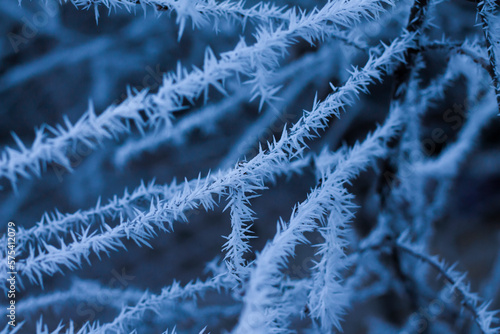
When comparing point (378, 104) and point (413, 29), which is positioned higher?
point (413, 29)

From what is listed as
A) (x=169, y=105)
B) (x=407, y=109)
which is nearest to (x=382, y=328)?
(x=407, y=109)

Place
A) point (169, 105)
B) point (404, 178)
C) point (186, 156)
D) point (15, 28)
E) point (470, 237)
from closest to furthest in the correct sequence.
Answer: point (169, 105), point (404, 178), point (15, 28), point (186, 156), point (470, 237)

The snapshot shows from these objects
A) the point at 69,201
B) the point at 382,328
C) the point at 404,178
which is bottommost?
the point at 382,328

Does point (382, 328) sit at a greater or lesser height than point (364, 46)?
lesser

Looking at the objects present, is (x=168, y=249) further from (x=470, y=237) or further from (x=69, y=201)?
(x=470, y=237)

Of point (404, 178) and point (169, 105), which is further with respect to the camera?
point (404, 178)

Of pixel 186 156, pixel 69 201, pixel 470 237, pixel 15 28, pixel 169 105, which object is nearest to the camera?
pixel 169 105

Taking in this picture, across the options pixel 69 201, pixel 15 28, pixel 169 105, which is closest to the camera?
pixel 169 105

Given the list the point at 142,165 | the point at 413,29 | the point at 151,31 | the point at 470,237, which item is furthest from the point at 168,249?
the point at 470,237

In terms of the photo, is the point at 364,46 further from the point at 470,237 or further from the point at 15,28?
the point at 470,237
